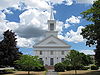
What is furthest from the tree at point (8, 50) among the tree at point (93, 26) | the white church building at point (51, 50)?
the white church building at point (51, 50)

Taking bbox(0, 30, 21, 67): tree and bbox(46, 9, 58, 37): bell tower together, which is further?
bbox(46, 9, 58, 37): bell tower

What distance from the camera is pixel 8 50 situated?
4309cm

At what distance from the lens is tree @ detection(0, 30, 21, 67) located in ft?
137

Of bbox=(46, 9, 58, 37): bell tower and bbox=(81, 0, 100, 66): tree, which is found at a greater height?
bbox=(46, 9, 58, 37): bell tower

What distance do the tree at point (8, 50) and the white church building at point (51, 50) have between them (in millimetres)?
31260

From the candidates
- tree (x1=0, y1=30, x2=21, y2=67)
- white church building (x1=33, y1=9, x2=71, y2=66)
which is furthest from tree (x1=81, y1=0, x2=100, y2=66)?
white church building (x1=33, y1=9, x2=71, y2=66)

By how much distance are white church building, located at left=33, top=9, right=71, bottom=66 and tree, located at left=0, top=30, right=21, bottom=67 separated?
31260 mm

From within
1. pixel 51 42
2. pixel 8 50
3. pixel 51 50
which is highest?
pixel 51 42

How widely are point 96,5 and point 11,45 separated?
73.0 feet

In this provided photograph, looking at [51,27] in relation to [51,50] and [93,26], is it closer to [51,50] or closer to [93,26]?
[51,50]

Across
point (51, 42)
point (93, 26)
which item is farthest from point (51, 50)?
point (93, 26)

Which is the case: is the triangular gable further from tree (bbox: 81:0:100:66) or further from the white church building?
tree (bbox: 81:0:100:66)

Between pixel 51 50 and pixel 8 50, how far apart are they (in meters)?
34.2

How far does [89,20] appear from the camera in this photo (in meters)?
30.5
